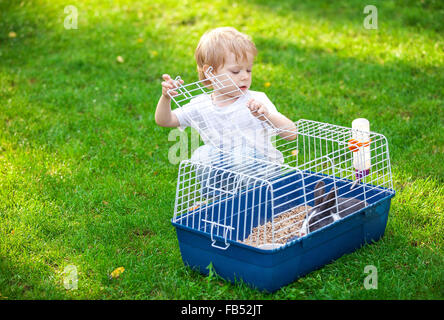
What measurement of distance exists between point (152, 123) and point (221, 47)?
164cm

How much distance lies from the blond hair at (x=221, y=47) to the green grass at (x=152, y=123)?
0.97 meters

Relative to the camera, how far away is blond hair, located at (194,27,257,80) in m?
3.07

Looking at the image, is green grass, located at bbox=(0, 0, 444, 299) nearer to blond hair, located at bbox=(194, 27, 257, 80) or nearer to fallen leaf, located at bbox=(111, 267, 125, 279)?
fallen leaf, located at bbox=(111, 267, 125, 279)

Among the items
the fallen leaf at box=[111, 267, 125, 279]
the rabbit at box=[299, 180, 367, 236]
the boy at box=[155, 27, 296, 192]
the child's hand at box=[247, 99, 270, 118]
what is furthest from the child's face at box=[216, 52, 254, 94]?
the fallen leaf at box=[111, 267, 125, 279]

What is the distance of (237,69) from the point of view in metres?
3.08

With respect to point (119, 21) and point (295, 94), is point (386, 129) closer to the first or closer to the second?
point (295, 94)

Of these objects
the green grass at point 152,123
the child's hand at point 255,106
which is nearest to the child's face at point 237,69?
the child's hand at point 255,106

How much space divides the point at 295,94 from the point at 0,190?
266 centimetres

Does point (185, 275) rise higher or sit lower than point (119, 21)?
lower

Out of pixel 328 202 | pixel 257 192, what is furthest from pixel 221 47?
pixel 328 202

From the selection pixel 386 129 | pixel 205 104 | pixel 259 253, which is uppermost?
pixel 205 104

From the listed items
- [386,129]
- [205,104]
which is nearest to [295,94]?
[386,129]
